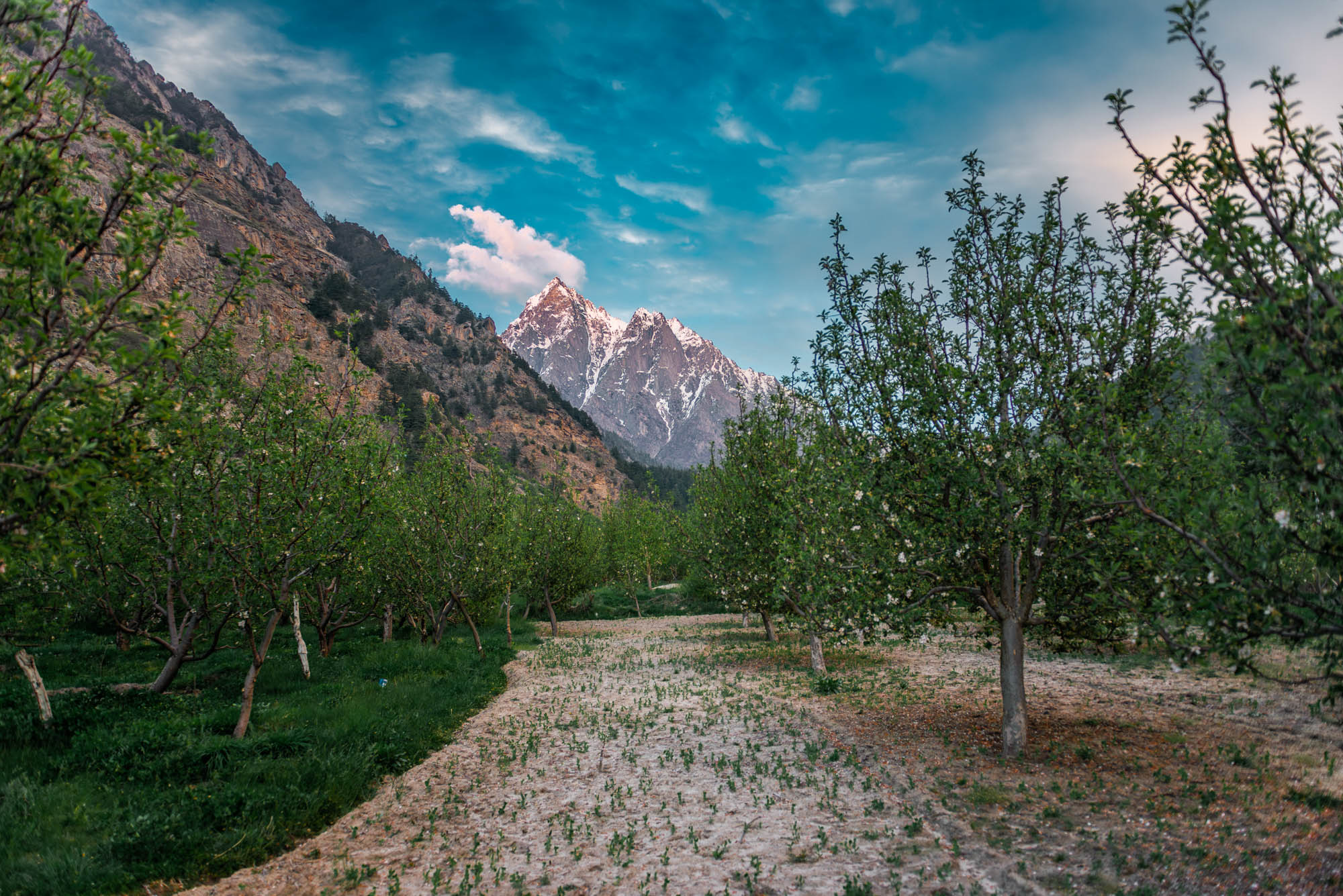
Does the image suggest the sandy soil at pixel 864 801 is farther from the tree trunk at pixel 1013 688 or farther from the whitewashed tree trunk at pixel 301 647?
the whitewashed tree trunk at pixel 301 647

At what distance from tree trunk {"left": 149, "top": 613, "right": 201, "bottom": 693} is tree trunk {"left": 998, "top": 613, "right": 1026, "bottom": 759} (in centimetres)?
1720

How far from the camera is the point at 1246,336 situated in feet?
18.1

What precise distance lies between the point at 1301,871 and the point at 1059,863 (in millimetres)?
2469

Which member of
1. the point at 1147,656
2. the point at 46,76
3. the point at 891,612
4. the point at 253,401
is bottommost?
the point at 1147,656

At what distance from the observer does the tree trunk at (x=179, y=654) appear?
1333cm

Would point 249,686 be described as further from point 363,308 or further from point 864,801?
point 363,308

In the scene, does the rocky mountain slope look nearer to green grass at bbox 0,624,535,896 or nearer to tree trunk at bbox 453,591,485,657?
tree trunk at bbox 453,591,485,657

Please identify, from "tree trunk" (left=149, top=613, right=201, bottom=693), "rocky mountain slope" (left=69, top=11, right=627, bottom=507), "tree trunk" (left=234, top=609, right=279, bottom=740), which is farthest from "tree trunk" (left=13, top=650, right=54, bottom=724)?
"rocky mountain slope" (left=69, top=11, right=627, bottom=507)

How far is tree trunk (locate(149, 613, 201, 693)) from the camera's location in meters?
13.3

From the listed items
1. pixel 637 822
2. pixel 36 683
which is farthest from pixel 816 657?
pixel 36 683

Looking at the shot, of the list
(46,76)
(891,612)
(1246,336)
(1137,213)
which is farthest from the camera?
(891,612)

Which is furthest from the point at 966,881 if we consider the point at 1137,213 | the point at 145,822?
the point at 145,822

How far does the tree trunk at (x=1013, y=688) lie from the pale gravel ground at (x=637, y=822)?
2.78m

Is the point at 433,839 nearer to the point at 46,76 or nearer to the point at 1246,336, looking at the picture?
the point at 46,76
